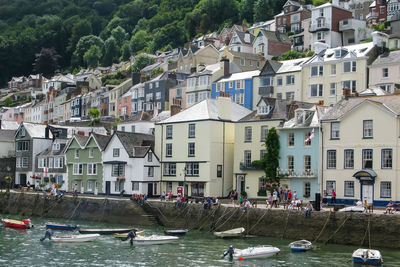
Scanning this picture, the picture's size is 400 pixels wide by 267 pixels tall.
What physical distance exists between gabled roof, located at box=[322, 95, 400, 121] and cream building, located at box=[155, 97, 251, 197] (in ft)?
43.6

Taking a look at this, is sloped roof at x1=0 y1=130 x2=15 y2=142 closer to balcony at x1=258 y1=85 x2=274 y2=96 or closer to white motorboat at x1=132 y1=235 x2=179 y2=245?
balcony at x1=258 y1=85 x2=274 y2=96

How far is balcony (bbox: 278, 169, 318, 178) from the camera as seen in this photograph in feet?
178

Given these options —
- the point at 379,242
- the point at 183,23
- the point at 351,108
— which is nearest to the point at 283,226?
the point at 379,242

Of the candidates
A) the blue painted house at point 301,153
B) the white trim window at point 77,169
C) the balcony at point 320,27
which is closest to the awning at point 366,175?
the blue painted house at point 301,153

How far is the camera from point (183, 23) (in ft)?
620

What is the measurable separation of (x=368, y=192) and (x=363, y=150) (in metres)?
3.52

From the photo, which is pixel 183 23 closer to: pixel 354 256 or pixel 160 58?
pixel 160 58

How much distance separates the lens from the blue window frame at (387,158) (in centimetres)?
4897

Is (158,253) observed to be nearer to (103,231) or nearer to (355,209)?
(103,231)

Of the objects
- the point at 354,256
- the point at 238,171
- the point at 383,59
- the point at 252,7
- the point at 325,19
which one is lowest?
the point at 354,256

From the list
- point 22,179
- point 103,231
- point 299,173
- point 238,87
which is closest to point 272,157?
point 299,173

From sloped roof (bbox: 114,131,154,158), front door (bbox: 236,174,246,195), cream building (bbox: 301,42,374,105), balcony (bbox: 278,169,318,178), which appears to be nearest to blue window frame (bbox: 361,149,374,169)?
balcony (bbox: 278,169,318,178)

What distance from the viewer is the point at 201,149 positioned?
63312 millimetres

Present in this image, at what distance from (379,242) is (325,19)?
220 feet
